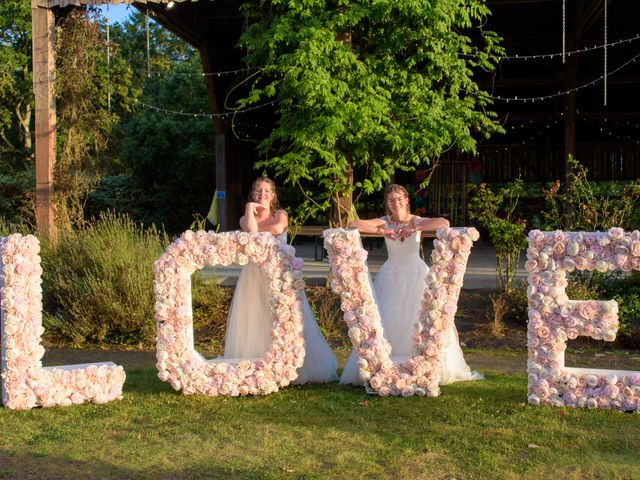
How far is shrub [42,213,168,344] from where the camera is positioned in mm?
8289

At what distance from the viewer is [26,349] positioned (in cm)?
564

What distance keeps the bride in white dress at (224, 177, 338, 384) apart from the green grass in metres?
0.27

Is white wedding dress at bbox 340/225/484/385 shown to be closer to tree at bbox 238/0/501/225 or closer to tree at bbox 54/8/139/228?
tree at bbox 238/0/501/225

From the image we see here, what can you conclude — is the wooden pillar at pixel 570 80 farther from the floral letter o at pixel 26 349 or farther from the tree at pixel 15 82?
the tree at pixel 15 82

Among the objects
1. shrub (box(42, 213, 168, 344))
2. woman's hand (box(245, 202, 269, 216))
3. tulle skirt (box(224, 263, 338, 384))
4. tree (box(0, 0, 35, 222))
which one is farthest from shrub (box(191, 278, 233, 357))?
tree (box(0, 0, 35, 222))

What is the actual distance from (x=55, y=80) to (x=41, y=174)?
1326mm

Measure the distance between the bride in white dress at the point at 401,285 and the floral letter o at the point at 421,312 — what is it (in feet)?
1.38

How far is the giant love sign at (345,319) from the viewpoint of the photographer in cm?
545

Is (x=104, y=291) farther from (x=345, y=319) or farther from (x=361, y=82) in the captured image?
(x=361, y=82)

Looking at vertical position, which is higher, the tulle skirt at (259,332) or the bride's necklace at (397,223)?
the bride's necklace at (397,223)

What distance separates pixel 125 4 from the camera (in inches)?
431

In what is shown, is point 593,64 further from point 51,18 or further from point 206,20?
point 51,18

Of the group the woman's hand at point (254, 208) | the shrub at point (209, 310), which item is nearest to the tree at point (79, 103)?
the shrub at point (209, 310)

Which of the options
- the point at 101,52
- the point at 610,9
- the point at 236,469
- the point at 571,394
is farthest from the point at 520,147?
the point at 236,469
